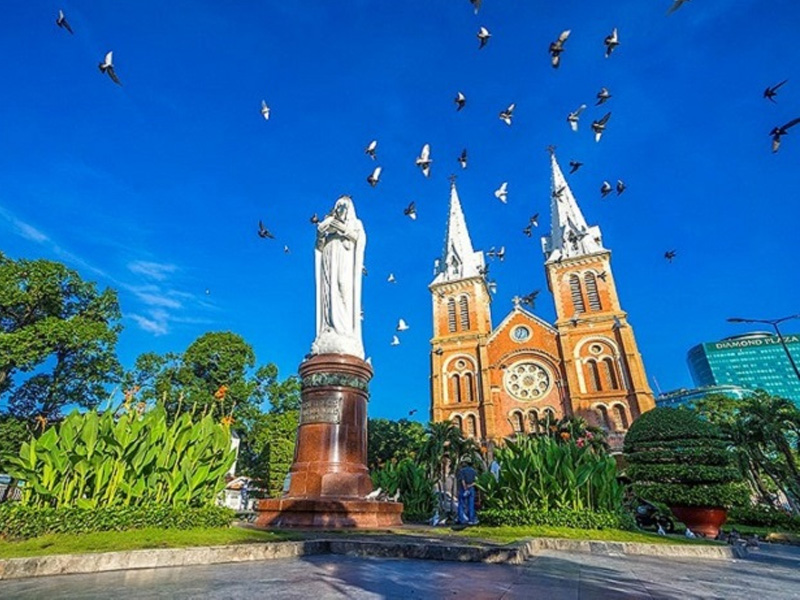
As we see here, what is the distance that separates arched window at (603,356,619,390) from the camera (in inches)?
1356

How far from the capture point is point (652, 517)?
36.8ft

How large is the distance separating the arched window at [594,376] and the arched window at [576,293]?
489 cm

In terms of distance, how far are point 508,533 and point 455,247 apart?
144ft

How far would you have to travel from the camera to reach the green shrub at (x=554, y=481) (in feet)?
22.4

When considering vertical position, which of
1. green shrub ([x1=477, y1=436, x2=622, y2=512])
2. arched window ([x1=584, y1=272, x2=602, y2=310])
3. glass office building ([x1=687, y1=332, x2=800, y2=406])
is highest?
glass office building ([x1=687, y1=332, x2=800, y2=406])

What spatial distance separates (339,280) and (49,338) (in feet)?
62.7

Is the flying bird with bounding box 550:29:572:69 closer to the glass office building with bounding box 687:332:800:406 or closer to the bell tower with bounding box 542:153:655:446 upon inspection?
the bell tower with bounding box 542:153:655:446

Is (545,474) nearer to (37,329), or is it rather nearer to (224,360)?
(37,329)

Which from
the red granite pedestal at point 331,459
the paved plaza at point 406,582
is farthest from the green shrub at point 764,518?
the paved plaza at point 406,582

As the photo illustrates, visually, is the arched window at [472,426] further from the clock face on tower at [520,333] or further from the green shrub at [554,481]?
the green shrub at [554,481]

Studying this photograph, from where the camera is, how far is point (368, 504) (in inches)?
262

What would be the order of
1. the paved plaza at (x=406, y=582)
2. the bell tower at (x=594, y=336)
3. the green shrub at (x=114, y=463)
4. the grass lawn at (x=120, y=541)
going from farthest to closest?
1. the bell tower at (x=594, y=336)
2. the green shrub at (x=114, y=463)
3. the grass lawn at (x=120, y=541)
4. the paved plaza at (x=406, y=582)

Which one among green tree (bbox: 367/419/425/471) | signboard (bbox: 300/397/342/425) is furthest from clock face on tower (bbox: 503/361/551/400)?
signboard (bbox: 300/397/342/425)

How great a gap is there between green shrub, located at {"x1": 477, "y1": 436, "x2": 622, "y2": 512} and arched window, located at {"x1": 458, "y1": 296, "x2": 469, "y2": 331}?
117 ft
